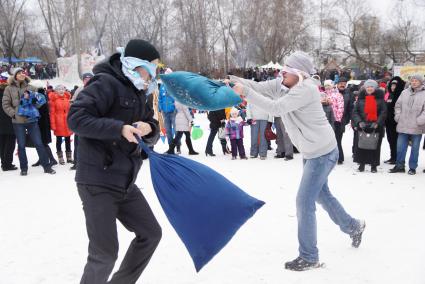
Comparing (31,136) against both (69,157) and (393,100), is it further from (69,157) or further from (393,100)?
(393,100)

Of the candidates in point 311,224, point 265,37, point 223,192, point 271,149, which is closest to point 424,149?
point 271,149

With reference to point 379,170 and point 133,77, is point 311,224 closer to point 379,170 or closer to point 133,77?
point 133,77

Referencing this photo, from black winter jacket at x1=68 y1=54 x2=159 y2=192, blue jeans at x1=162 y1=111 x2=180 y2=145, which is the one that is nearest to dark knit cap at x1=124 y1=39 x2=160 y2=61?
black winter jacket at x1=68 y1=54 x2=159 y2=192

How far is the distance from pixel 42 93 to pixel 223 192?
23.8 feet

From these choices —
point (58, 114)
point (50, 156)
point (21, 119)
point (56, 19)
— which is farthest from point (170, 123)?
point (56, 19)

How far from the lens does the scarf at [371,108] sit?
815 cm

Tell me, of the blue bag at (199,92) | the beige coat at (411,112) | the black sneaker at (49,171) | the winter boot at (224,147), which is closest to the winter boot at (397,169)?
the beige coat at (411,112)

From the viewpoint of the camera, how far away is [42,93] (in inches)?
360

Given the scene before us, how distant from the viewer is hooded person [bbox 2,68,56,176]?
8.29m

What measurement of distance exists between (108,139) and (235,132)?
23.9ft

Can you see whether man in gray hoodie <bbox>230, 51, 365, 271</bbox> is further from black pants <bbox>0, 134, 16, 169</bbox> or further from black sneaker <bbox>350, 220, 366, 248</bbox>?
black pants <bbox>0, 134, 16, 169</bbox>

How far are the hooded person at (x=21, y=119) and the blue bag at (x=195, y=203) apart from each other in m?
6.23

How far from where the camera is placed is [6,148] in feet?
29.5

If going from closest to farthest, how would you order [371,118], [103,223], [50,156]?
[103,223] < [371,118] < [50,156]
